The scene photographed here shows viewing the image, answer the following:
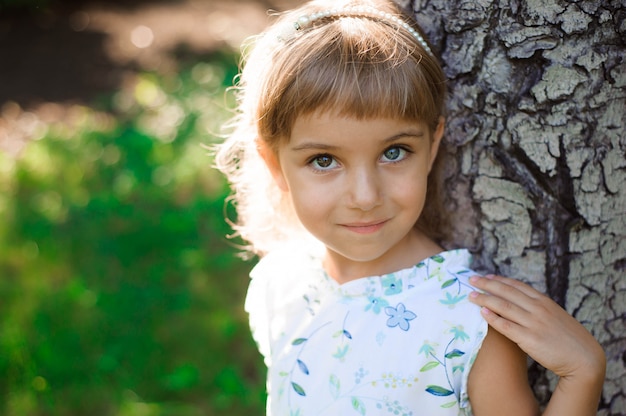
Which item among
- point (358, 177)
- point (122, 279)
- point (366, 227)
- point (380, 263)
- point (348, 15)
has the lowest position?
point (122, 279)

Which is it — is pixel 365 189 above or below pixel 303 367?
above

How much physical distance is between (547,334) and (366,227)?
49 cm

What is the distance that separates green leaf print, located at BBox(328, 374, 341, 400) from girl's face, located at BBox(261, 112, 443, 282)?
0.31 metres

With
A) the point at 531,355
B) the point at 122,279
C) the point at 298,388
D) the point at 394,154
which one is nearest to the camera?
the point at 531,355

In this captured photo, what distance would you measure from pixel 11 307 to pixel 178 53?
435 centimetres

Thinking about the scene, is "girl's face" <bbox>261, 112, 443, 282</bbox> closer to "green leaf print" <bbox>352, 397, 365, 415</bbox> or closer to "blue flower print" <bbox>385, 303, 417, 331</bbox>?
"blue flower print" <bbox>385, 303, 417, 331</bbox>

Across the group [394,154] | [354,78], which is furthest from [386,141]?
[354,78]

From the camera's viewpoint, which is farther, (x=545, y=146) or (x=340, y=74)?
(x=545, y=146)

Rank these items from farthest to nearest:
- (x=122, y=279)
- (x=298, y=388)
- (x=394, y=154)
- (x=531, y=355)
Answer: (x=122, y=279) → (x=298, y=388) → (x=394, y=154) → (x=531, y=355)

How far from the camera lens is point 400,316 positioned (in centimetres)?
177

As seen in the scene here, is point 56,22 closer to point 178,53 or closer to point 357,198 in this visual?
point 178,53

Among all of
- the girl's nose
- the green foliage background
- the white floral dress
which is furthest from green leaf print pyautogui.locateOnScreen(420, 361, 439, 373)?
the green foliage background

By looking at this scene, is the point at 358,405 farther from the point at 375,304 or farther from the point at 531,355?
the point at 531,355

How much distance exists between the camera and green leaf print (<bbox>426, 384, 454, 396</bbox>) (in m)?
1.67
